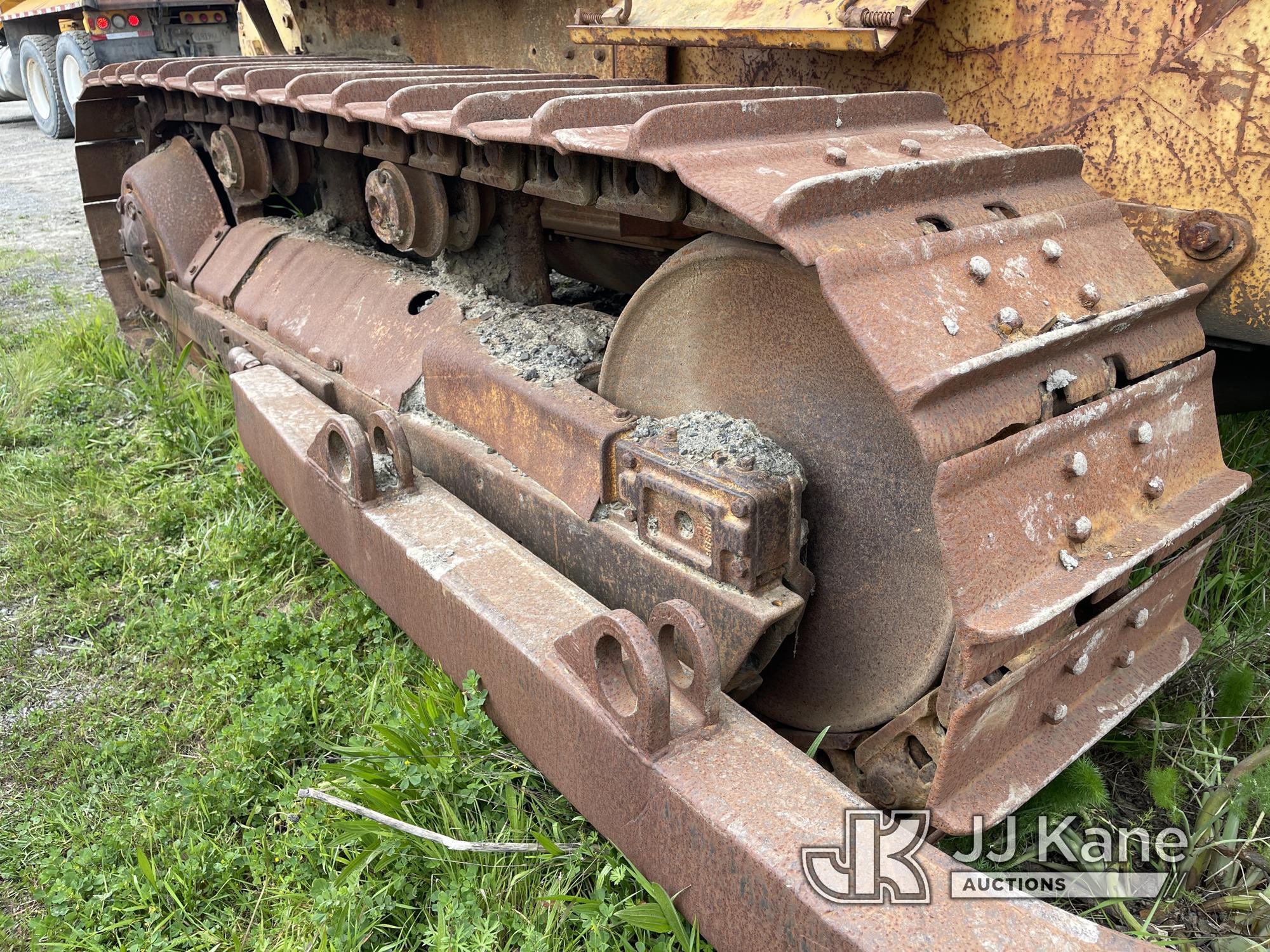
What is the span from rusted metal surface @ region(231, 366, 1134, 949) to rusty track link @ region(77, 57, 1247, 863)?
181mm

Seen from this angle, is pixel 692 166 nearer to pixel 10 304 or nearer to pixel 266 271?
pixel 266 271

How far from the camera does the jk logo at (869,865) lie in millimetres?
1252

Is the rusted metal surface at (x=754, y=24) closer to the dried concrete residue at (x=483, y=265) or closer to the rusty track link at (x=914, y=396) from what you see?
the rusty track link at (x=914, y=396)

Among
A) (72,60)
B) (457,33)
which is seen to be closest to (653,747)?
(457,33)

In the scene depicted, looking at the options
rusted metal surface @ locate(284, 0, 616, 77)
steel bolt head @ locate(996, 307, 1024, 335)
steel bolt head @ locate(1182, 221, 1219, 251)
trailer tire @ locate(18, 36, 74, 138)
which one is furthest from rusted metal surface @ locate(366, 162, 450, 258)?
trailer tire @ locate(18, 36, 74, 138)

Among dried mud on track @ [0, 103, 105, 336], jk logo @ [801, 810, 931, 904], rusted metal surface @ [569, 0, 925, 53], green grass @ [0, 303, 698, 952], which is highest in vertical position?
rusted metal surface @ [569, 0, 925, 53]

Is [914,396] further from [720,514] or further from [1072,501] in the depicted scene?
[720,514]

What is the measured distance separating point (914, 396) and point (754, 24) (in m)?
1.18

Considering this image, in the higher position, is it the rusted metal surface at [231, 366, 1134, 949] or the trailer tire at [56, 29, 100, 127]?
the trailer tire at [56, 29, 100, 127]

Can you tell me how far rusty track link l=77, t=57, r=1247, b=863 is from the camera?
4.39ft

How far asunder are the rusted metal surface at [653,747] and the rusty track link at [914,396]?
18cm

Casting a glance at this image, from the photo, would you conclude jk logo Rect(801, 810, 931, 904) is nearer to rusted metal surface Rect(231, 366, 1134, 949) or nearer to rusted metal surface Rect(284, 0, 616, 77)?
rusted metal surface Rect(231, 366, 1134, 949)

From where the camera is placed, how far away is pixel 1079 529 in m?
1.42

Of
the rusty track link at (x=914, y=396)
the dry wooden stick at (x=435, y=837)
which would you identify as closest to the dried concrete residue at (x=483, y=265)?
the rusty track link at (x=914, y=396)
